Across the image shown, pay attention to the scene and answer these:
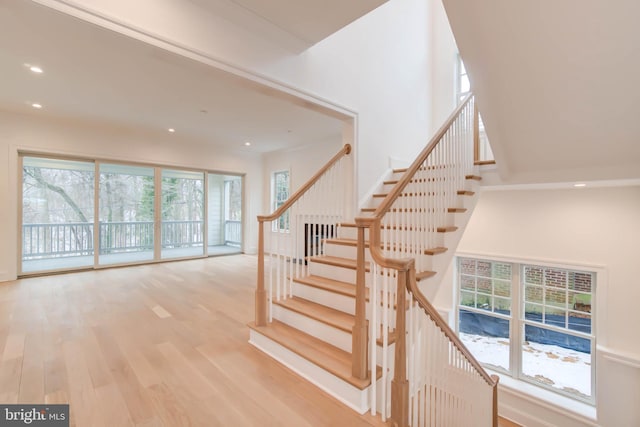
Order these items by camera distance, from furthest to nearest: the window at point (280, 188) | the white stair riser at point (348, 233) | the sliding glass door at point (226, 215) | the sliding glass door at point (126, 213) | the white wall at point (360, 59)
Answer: the window at point (280, 188) < the sliding glass door at point (226, 215) < the sliding glass door at point (126, 213) < the white stair riser at point (348, 233) < the white wall at point (360, 59)

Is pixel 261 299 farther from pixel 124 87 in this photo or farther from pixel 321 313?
pixel 124 87

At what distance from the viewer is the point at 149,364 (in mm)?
2176

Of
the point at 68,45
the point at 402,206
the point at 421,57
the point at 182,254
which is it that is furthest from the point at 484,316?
the point at 68,45

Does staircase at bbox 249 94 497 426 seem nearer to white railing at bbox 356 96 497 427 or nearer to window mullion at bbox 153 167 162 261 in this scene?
white railing at bbox 356 96 497 427

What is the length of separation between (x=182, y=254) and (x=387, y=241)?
5.94 metres

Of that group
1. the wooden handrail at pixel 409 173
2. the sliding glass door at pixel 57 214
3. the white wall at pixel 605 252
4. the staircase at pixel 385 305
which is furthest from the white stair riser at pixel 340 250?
the sliding glass door at pixel 57 214

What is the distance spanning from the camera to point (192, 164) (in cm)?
656

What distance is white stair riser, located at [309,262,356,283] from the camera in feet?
9.11

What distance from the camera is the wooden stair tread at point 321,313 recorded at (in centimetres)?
222

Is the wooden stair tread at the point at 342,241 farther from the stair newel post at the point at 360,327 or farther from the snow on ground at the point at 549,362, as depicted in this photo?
the snow on ground at the point at 549,362

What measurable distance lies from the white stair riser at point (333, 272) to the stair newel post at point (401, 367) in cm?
119

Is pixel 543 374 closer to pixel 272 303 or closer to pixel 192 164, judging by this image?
pixel 272 303

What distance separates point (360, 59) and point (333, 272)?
279 cm

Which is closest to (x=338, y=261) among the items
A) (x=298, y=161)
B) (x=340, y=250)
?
(x=340, y=250)
